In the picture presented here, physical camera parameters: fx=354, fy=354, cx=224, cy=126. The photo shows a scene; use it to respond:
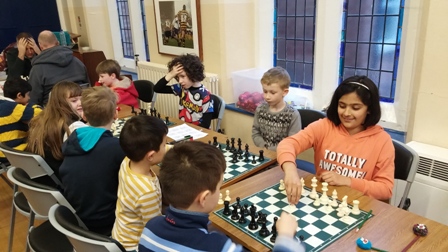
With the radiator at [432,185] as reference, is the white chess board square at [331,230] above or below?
above

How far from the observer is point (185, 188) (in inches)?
45.0

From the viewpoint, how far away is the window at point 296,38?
341 centimetres

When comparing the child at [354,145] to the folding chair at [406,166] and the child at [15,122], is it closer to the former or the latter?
the folding chair at [406,166]

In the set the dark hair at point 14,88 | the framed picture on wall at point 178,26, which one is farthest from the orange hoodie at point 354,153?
the dark hair at point 14,88

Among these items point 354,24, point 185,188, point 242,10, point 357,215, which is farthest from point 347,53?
point 185,188

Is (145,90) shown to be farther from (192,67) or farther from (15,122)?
(15,122)

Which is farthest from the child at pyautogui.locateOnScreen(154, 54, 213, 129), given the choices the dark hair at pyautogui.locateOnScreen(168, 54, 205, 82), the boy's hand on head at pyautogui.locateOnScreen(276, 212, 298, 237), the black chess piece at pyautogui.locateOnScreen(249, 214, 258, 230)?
the boy's hand on head at pyautogui.locateOnScreen(276, 212, 298, 237)

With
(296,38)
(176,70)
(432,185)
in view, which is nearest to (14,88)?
(176,70)

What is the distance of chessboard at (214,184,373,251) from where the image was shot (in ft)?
4.42

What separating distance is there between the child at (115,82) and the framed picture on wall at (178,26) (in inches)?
33.8

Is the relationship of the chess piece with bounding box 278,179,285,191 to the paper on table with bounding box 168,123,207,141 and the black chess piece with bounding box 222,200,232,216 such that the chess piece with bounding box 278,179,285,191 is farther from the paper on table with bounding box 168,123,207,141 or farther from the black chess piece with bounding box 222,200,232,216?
the paper on table with bounding box 168,123,207,141

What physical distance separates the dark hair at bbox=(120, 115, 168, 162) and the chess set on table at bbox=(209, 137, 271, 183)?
1.59 ft

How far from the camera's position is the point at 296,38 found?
140 inches

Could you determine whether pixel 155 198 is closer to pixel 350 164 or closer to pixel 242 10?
pixel 350 164
